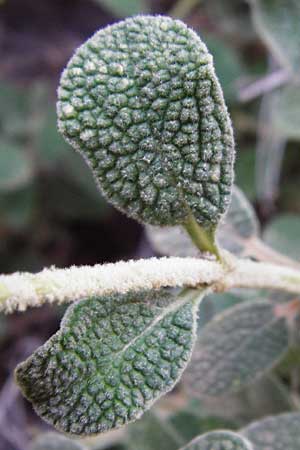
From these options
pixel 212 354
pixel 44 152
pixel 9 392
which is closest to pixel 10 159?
pixel 44 152

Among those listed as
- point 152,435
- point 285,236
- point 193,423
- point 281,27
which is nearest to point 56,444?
point 152,435

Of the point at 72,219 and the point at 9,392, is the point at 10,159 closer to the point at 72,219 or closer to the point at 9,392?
the point at 72,219

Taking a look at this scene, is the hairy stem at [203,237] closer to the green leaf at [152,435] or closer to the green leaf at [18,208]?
the green leaf at [152,435]

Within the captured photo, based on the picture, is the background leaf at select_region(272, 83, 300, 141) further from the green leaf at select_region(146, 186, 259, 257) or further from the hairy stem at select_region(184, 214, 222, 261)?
the hairy stem at select_region(184, 214, 222, 261)

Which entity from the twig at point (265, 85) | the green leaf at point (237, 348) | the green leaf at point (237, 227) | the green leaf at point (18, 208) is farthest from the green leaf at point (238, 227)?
the green leaf at point (18, 208)

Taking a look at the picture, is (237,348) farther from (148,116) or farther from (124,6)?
(124,6)

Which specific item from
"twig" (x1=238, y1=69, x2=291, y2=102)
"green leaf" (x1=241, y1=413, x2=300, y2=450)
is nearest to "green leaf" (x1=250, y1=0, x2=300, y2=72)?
"twig" (x1=238, y1=69, x2=291, y2=102)
